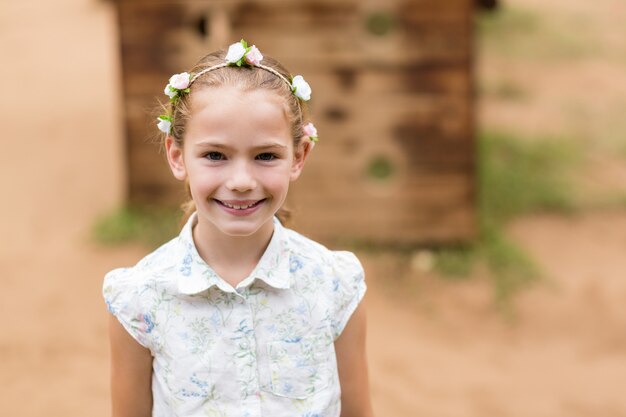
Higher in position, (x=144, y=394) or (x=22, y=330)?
(x=144, y=394)

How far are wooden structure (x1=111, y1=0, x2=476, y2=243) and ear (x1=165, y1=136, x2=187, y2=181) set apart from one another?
3597 millimetres

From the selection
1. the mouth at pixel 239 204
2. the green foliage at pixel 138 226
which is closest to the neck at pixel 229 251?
the mouth at pixel 239 204

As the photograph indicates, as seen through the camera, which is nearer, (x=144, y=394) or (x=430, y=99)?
(x=144, y=394)

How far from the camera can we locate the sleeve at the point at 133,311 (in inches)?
76.3

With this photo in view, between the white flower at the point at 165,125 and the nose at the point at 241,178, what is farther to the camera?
the white flower at the point at 165,125

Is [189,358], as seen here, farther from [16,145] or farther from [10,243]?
[16,145]

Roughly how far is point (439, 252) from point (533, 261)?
63 cm

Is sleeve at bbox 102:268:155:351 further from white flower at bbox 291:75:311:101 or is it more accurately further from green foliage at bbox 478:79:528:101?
green foliage at bbox 478:79:528:101

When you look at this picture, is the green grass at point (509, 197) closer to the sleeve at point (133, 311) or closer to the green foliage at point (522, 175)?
the green foliage at point (522, 175)

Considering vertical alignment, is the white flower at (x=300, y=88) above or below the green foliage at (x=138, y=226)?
above

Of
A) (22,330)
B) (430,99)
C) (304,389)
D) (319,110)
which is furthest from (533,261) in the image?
(304,389)

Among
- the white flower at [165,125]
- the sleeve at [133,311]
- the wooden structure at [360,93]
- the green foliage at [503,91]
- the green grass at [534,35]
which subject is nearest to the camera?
the sleeve at [133,311]

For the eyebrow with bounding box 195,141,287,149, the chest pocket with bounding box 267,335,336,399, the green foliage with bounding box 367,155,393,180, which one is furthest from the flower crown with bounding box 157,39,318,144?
the green foliage with bounding box 367,155,393,180

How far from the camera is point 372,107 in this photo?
5.87 meters
